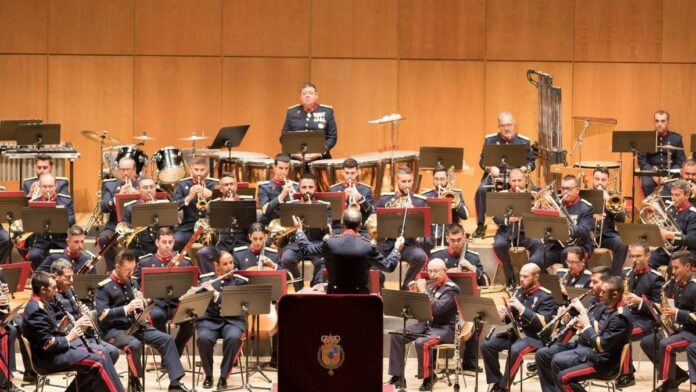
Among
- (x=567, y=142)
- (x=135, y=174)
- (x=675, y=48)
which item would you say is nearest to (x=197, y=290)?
(x=135, y=174)

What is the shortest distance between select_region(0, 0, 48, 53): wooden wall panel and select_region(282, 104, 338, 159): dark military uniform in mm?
3734

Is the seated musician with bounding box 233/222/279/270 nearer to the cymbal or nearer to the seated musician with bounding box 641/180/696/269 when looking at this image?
the cymbal

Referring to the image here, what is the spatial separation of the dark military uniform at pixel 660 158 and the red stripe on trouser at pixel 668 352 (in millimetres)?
3764

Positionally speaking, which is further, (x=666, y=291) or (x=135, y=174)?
(x=135, y=174)

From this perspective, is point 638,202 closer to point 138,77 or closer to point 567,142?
point 567,142

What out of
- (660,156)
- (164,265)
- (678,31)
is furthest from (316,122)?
(678,31)

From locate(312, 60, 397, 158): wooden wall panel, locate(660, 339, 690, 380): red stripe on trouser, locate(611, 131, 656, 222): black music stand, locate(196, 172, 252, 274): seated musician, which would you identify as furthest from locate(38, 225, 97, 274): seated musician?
locate(611, 131, 656, 222): black music stand

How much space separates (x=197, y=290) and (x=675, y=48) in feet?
25.6

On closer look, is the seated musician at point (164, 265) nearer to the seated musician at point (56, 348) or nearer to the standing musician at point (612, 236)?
the seated musician at point (56, 348)

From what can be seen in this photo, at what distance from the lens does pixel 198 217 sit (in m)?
12.0

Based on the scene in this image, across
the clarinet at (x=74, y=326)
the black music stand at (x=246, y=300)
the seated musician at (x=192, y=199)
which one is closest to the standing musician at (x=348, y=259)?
the black music stand at (x=246, y=300)

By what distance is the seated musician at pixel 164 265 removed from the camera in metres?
10.3

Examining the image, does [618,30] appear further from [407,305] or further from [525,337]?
[407,305]

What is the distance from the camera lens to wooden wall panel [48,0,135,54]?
49.1ft
